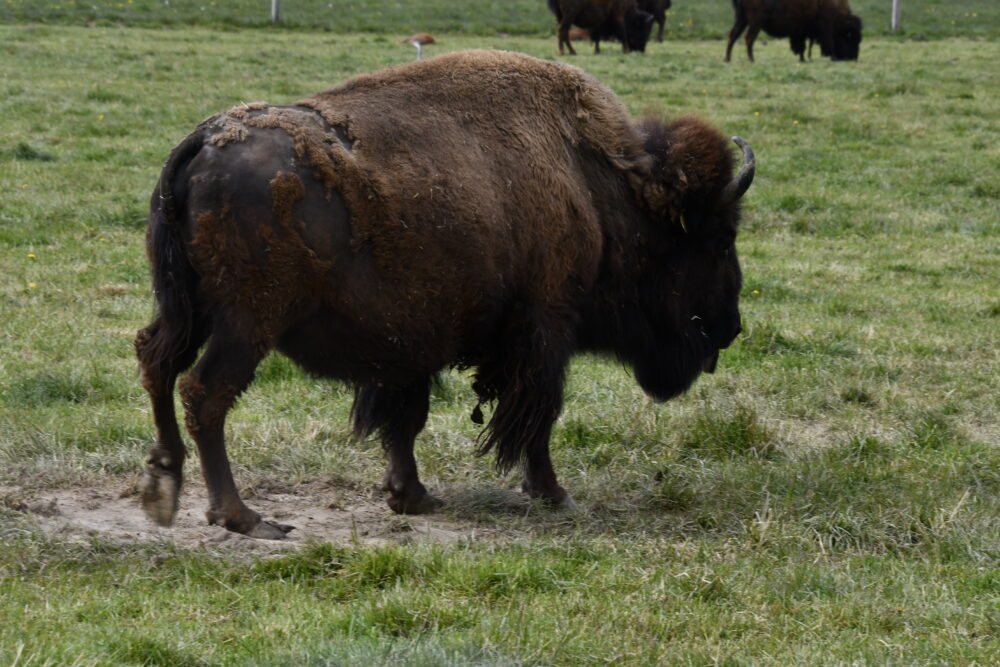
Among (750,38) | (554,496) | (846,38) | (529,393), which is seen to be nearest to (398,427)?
(529,393)

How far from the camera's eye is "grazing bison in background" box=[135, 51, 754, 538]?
4469mm

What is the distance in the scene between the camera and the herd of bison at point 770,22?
2458 centimetres

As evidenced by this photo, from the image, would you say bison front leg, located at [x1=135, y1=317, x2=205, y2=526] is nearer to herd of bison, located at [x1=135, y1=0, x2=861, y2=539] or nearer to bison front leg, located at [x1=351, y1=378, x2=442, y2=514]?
herd of bison, located at [x1=135, y1=0, x2=861, y2=539]

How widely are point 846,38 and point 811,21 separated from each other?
0.77 m

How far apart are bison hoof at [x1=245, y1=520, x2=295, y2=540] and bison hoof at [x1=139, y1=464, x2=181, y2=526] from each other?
294 millimetres

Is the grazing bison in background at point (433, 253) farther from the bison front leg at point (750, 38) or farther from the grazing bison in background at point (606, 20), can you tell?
the grazing bison in background at point (606, 20)

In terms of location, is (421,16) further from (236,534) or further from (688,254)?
(236,534)

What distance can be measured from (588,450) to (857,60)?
64.7 feet

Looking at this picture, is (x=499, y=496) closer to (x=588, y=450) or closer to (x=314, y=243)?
(x=588, y=450)

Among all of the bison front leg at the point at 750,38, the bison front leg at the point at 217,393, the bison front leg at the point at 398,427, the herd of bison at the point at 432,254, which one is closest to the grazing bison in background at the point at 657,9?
the bison front leg at the point at 750,38

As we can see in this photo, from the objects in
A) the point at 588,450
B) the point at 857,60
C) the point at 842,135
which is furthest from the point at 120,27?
the point at 588,450

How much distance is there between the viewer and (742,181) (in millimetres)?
5406

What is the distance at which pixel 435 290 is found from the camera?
4785mm

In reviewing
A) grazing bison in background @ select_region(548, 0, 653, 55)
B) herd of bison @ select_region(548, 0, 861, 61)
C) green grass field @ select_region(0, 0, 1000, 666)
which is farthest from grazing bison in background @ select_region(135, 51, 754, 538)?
grazing bison in background @ select_region(548, 0, 653, 55)
